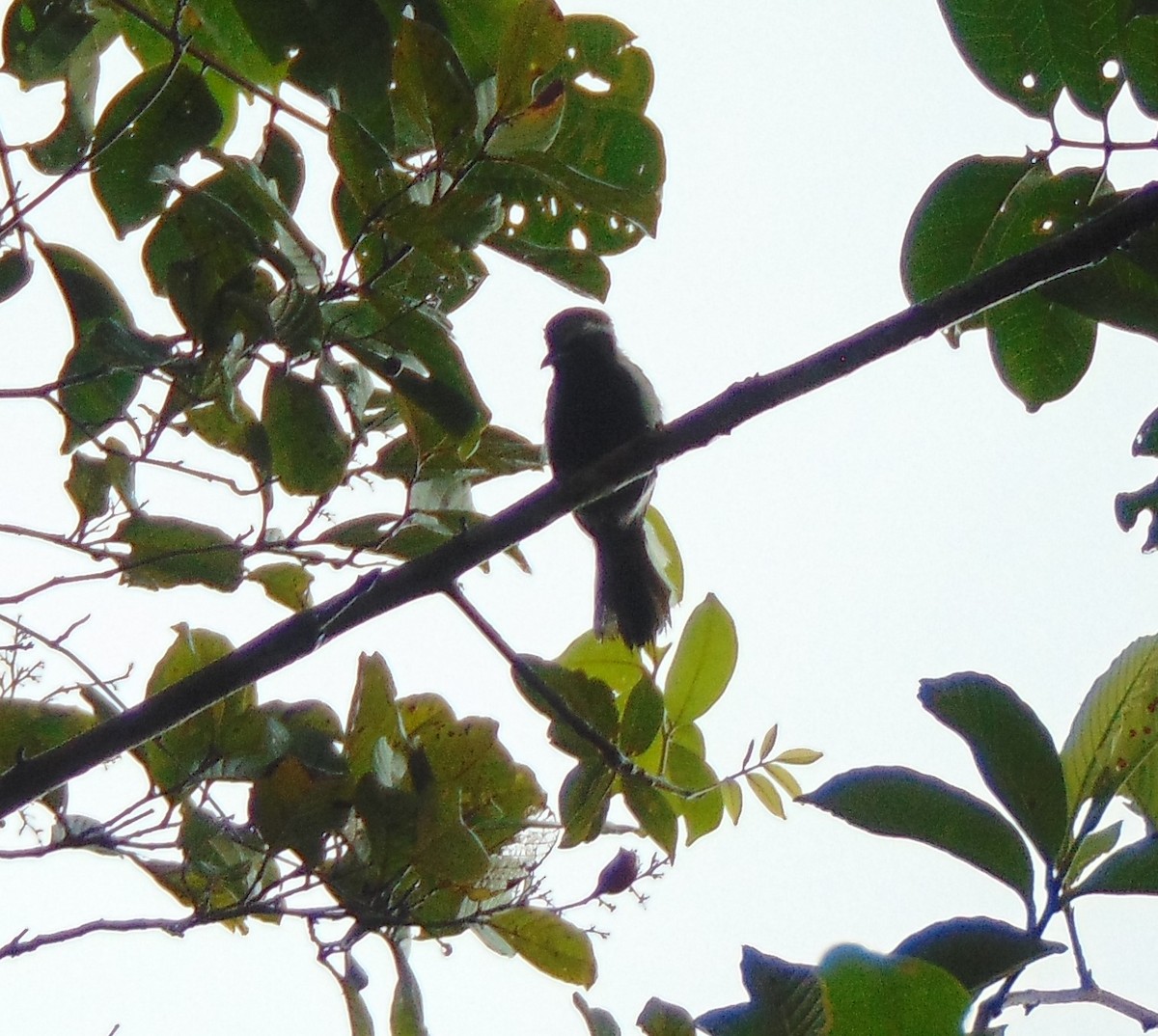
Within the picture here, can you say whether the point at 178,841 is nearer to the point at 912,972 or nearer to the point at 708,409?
the point at 708,409

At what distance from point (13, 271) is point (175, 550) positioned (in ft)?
1.77

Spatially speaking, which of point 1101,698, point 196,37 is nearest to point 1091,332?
point 1101,698

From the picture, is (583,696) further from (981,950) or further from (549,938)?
(981,950)

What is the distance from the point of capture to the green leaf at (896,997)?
2.69 ft

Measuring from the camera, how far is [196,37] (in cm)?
196

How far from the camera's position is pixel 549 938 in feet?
6.37

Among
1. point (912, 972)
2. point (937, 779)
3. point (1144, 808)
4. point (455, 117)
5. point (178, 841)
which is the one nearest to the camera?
point (912, 972)

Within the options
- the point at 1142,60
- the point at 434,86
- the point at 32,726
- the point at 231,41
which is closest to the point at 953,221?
the point at 1142,60

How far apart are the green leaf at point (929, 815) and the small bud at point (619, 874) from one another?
0.94 meters

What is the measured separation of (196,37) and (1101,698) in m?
1.72

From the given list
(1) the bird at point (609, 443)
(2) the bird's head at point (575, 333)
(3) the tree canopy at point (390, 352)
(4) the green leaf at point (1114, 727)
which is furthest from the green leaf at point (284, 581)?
(2) the bird's head at point (575, 333)

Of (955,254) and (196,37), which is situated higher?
(196,37)

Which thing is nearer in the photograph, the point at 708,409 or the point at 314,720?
the point at 708,409

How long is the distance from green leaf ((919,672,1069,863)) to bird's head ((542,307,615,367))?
3537 mm
